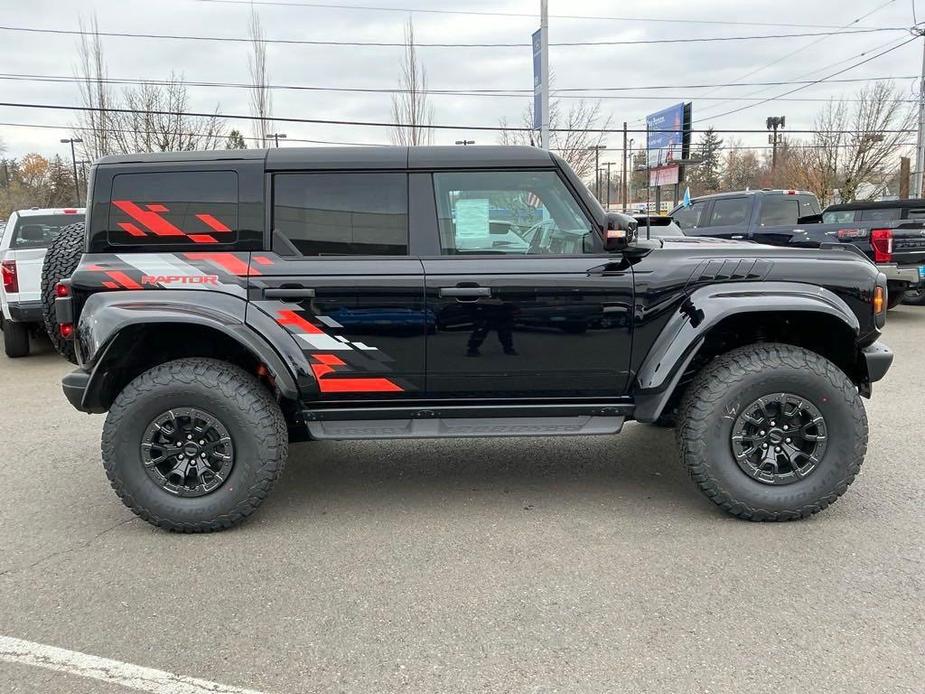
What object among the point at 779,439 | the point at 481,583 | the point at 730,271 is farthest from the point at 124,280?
the point at 779,439

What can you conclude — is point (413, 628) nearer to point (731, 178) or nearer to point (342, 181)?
point (342, 181)

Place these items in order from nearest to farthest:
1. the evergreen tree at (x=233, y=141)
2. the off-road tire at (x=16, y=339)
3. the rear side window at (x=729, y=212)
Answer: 1. the off-road tire at (x=16, y=339)
2. the rear side window at (x=729, y=212)
3. the evergreen tree at (x=233, y=141)

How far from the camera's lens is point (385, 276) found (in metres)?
3.61

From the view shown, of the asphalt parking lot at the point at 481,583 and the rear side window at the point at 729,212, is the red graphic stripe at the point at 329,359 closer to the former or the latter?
the asphalt parking lot at the point at 481,583

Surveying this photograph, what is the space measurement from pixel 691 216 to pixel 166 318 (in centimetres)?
1125

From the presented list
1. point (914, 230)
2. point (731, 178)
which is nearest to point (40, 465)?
point (914, 230)

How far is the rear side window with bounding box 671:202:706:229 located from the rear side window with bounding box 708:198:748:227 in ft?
1.10

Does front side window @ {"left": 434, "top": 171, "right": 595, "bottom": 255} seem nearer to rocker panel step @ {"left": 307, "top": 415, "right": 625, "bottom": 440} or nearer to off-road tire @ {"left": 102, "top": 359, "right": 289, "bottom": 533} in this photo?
rocker panel step @ {"left": 307, "top": 415, "right": 625, "bottom": 440}

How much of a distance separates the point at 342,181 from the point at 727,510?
2653 mm

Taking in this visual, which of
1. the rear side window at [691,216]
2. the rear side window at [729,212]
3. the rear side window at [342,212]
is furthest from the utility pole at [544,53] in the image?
the rear side window at [342,212]

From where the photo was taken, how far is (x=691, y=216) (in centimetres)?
1297

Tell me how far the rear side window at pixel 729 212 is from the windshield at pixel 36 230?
32.8 ft

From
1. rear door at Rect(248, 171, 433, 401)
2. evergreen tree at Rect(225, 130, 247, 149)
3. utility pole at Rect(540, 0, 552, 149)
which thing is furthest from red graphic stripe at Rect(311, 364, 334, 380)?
evergreen tree at Rect(225, 130, 247, 149)

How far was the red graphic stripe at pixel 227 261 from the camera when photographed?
11.8ft
